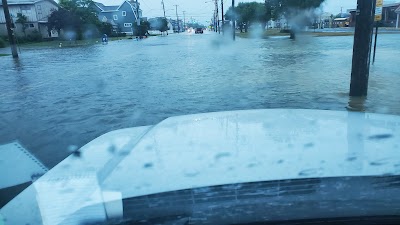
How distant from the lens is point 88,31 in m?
54.7

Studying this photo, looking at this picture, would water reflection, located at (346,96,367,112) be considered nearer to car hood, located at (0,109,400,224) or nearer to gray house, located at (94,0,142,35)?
car hood, located at (0,109,400,224)

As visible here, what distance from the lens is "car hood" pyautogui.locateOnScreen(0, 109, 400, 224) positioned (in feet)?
5.07

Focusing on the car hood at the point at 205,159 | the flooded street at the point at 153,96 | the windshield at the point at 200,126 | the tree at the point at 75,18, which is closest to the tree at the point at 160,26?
the tree at the point at 75,18

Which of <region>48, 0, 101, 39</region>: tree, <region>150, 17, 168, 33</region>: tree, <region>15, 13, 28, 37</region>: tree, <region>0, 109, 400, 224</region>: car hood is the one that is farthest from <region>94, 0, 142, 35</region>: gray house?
<region>0, 109, 400, 224</region>: car hood

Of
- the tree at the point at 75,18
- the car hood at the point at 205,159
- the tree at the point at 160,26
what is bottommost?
the tree at the point at 160,26

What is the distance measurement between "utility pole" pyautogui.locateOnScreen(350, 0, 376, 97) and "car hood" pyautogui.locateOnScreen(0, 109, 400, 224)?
15.3 feet

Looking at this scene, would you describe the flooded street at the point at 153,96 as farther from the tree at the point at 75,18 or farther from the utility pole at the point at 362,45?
the tree at the point at 75,18

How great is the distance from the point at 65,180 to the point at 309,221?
1.21 m

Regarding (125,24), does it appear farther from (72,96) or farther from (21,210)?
(21,210)

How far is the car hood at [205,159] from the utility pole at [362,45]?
4655 mm

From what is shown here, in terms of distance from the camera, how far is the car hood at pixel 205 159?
5.07 feet

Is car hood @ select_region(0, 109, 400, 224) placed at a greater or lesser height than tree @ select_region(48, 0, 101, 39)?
lesser

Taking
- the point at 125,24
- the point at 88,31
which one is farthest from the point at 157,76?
the point at 125,24

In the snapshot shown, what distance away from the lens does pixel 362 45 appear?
6918mm
